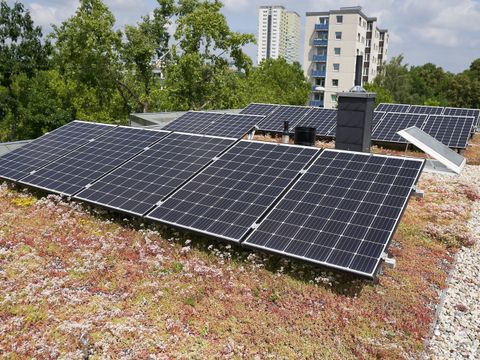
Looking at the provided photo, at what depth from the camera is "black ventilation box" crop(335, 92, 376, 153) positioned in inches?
527

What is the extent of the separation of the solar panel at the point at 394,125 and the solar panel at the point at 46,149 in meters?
16.1

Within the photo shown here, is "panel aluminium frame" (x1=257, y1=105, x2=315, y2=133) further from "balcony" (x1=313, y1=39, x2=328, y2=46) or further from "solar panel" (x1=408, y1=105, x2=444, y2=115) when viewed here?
"balcony" (x1=313, y1=39, x2=328, y2=46)

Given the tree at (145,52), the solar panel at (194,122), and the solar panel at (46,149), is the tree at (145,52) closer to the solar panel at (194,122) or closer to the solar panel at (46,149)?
the solar panel at (194,122)

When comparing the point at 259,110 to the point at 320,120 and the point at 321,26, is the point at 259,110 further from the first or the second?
the point at 321,26

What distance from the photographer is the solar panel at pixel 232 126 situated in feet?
66.4

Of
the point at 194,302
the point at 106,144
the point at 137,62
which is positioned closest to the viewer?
the point at 194,302

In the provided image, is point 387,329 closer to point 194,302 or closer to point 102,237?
point 194,302

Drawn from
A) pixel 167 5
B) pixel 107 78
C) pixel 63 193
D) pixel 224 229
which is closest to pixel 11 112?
pixel 107 78

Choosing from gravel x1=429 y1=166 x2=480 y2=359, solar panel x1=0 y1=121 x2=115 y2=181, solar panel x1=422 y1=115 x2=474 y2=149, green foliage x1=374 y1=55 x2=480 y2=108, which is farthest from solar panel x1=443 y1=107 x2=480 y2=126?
green foliage x1=374 y1=55 x2=480 y2=108

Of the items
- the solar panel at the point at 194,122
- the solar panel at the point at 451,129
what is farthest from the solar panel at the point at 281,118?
the solar panel at the point at 451,129

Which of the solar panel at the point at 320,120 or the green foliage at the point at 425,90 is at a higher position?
the green foliage at the point at 425,90

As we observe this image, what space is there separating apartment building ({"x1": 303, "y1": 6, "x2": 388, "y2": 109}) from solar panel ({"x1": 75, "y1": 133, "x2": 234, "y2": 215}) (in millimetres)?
66975

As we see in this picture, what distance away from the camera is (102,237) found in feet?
33.7

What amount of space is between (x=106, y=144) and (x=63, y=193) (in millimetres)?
3364
